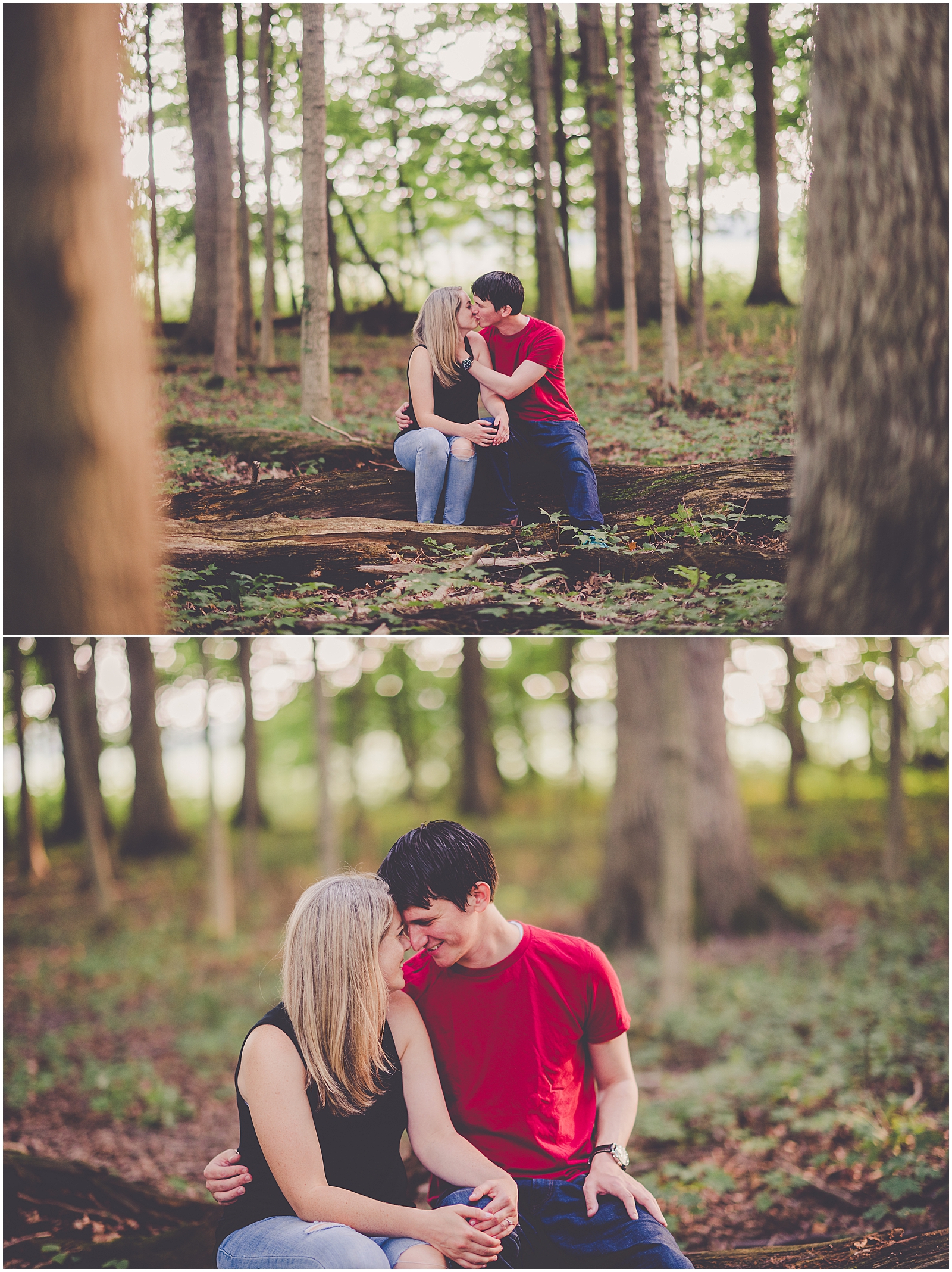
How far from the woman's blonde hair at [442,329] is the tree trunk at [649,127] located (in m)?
2.09

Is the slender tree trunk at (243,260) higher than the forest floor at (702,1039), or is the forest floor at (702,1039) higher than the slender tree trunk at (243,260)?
the slender tree trunk at (243,260)

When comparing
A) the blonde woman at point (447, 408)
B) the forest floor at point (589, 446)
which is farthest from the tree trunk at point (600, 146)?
the blonde woman at point (447, 408)

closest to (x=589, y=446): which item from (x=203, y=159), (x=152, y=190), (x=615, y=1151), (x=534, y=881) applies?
(x=203, y=159)

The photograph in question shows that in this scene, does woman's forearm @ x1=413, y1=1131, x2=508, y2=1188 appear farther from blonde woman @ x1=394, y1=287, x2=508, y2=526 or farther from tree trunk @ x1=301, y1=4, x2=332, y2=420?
tree trunk @ x1=301, y1=4, x2=332, y2=420

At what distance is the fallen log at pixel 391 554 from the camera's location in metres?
5.34

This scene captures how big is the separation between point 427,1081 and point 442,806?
1526 cm

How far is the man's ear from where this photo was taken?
2.93 metres

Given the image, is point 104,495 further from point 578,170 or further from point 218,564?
point 578,170

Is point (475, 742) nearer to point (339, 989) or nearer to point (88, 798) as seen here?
point (88, 798)

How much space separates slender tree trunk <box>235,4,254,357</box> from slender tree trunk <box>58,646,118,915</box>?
404cm

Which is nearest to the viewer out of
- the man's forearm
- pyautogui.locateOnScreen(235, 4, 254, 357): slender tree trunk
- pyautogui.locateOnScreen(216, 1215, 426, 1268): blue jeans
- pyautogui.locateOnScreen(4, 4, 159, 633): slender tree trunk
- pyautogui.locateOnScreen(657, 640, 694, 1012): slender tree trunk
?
pyautogui.locateOnScreen(216, 1215, 426, 1268): blue jeans

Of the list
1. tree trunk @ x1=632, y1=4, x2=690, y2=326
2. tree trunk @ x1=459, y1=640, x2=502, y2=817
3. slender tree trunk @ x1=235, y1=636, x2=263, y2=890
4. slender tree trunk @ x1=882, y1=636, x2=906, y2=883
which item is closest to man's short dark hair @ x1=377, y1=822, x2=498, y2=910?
tree trunk @ x1=632, y1=4, x2=690, y2=326

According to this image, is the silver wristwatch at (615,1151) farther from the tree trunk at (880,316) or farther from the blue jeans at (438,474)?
the blue jeans at (438,474)

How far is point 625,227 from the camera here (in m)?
6.52
